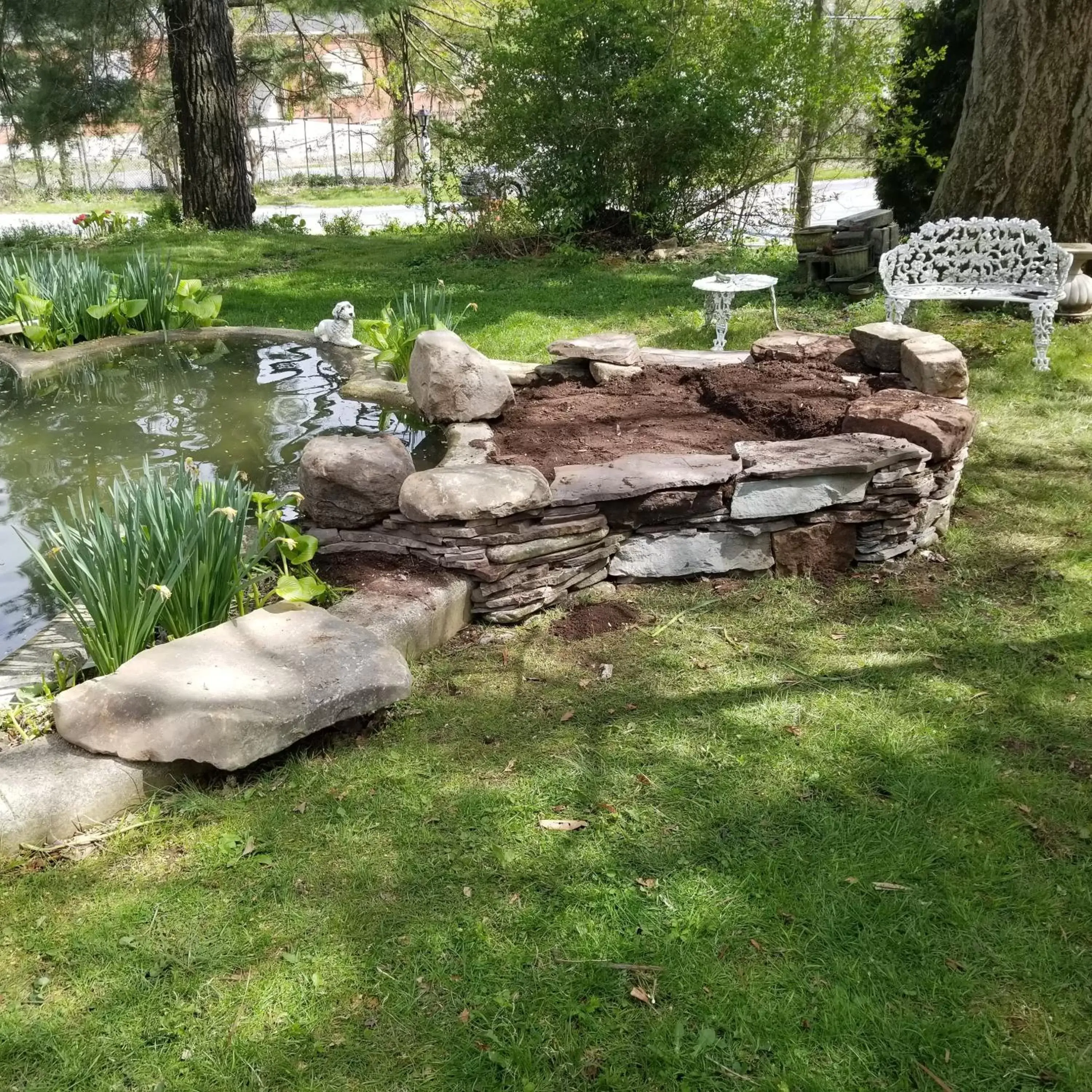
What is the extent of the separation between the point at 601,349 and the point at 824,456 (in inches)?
69.0

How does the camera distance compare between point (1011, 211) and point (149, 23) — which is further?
point (149, 23)

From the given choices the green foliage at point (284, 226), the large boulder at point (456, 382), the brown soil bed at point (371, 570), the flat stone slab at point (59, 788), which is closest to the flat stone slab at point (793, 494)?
the brown soil bed at point (371, 570)

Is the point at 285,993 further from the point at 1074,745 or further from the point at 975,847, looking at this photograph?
the point at 1074,745

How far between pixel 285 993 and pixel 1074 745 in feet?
6.96

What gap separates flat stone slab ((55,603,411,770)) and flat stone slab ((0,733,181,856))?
0.04 meters

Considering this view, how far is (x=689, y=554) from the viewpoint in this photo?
3723mm

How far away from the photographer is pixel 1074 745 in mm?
2732

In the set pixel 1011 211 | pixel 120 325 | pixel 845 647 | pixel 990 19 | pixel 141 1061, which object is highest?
pixel 990 19

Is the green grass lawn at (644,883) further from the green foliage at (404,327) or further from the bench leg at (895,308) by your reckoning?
the bench leg at (895,308)

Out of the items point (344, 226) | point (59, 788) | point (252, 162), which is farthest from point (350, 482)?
point (252, 162)

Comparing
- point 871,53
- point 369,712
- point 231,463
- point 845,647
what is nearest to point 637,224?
point 871,53

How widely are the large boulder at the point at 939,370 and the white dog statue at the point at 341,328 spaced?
3.38 metres

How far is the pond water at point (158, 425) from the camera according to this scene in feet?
13.7

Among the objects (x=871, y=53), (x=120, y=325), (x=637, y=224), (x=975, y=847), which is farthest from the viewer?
(x=637, y=224)
